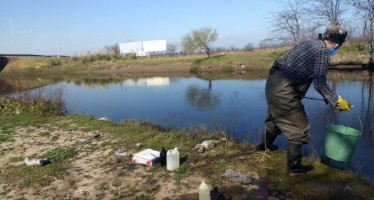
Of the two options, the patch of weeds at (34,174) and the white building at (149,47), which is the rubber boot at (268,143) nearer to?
the patch of weeds at (34,174)

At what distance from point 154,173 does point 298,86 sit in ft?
7.94

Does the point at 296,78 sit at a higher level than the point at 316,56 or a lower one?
lower

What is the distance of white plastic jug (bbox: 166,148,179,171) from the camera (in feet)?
17.0

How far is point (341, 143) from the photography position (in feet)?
15.5

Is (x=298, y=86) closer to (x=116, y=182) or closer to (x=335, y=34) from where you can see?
(x=335, y=34)

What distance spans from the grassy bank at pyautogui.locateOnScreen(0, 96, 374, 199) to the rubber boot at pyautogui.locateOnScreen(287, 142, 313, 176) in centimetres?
10

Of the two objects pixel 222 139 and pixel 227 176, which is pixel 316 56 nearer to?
pixel 227 176

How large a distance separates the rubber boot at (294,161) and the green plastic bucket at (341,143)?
44 cm

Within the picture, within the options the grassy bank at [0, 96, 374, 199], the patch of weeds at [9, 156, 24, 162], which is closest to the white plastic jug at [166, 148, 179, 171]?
the grassy bank at [0, 96, 374, 199]

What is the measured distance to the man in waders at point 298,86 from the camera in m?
4.28

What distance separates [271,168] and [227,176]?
2.32ft

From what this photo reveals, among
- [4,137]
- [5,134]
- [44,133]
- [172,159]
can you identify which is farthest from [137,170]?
[5,134]

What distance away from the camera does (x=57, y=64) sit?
52.7 meters

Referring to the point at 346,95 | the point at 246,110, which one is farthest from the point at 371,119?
the point at 346,95
